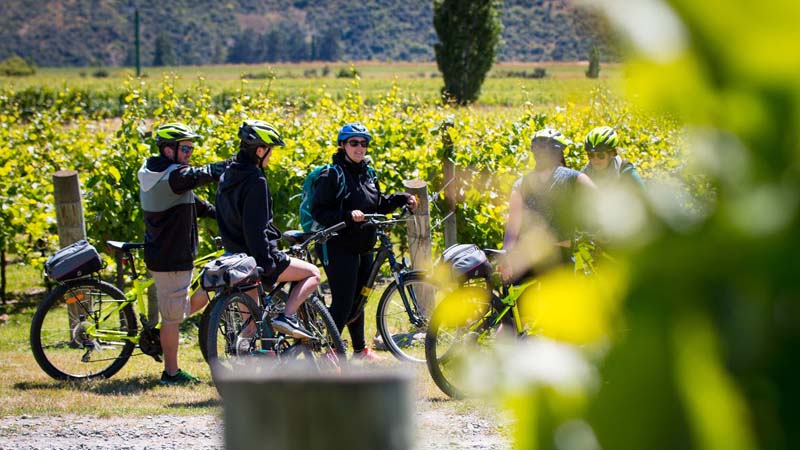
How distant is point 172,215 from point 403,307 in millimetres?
1867

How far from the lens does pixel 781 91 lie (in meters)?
0.57

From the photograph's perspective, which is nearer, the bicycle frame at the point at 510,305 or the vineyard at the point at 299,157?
the bicycle frame at the point at 510,305

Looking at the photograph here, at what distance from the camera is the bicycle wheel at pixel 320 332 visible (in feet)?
21.9

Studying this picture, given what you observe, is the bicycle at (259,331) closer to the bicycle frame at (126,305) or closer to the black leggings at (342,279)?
the black leggings at (342,279)

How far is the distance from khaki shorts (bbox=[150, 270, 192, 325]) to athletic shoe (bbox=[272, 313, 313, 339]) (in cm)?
93

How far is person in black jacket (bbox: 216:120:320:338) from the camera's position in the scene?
647 centimetres

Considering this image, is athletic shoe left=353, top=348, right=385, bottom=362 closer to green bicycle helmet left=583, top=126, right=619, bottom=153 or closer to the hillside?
green bicycle helmet left=583, top=126, right=619, bottom=153

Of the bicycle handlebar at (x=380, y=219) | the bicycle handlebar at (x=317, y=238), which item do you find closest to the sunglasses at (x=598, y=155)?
the bicycle handlebar at (x=380, y=219)

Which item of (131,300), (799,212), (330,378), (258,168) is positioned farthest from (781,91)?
(131,300)

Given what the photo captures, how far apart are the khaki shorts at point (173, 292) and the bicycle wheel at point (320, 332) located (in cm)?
91

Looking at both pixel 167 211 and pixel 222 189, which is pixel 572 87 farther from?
pixel 167 211

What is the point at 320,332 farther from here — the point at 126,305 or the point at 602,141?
the point at 602,141

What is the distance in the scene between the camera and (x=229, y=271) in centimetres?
635

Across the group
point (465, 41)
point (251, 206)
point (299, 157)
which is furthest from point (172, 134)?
point (465, 41)
